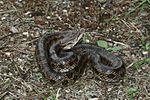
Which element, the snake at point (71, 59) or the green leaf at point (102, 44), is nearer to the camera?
the snake at point (71, 59)

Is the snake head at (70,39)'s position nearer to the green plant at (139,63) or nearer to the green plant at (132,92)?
the green plant at (139,63)

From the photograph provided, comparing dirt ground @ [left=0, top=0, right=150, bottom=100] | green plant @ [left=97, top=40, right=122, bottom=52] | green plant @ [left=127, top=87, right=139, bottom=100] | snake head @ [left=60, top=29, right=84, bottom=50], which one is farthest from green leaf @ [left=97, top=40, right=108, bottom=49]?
green plant @ [left=127, top=87, right=139, bottom=100]

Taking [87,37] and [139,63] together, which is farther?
[87,37]

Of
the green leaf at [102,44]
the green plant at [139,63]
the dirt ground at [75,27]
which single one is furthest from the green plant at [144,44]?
the green leaf at [102,44]

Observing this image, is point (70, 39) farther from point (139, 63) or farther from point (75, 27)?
point (139, 63)

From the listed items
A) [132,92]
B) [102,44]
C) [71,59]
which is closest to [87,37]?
[102,44]

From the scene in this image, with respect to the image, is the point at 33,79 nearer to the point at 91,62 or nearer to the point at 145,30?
the point at 91,62

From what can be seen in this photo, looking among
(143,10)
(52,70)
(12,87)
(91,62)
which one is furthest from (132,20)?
(12,87)
